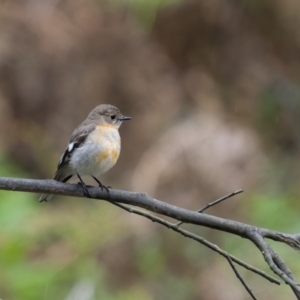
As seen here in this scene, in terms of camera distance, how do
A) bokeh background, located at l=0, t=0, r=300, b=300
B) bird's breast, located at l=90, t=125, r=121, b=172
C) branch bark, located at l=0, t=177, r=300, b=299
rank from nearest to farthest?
branch bark, located at l=0, t=177, r=300, b=299, bird's breast, located at l=90, t=125, r=121, b=172, bokeh background, located at l=0, t=0, r=300, b=300

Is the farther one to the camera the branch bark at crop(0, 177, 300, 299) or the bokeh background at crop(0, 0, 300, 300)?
the bokeh background at crop(0, 0, 300, 300)

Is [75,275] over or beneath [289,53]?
beneath

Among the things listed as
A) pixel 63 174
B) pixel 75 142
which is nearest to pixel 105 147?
pixel 75 142

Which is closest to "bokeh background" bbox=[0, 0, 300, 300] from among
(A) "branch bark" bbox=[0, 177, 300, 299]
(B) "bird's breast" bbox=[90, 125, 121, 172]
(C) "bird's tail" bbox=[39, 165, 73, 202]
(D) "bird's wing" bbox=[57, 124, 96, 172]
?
(C) "bird's tail" bbox=[39, 165, 73, 202]

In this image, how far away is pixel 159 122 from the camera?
28.2 ft

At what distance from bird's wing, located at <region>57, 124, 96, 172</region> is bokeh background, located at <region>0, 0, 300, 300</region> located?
183 centimetres

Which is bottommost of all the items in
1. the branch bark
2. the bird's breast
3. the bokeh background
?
the branch bark

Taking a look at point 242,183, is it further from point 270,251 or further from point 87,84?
point 270,251

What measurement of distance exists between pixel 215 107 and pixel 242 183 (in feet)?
4.83

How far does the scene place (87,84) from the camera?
8.81m

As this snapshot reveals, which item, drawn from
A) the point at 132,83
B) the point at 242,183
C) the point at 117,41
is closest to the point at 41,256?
the point at 242,183

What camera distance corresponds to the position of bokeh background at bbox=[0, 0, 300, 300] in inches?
257

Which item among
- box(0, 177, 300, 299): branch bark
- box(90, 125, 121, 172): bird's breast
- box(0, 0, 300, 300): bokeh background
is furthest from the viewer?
box(0, 0, 300, 300): bokeh background

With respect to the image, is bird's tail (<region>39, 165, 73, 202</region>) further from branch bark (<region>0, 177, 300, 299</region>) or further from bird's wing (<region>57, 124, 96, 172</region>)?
branch bark (<region>0, 177, 300, 299</region>)
